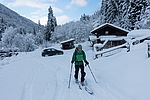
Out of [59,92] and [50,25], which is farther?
[50,25]

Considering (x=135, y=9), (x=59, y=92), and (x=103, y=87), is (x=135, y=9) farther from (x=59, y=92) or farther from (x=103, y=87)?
(x=59, y=92)

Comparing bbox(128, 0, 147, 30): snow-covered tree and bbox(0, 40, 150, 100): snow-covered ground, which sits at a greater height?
bbox(128, 0, 147, 30): snow-covered tree

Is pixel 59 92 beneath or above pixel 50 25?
beneath

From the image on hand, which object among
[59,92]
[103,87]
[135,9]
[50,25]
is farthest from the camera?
[50,25]

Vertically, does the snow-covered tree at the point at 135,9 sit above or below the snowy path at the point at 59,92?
above

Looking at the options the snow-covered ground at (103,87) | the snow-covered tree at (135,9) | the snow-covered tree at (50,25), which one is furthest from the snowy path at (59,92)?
the snow-covered tree at (50,25)

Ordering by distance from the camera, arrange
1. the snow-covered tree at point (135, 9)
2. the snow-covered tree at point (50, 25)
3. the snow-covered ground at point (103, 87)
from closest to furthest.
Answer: the snow-covered ground at point (103, 87)
the snow-covered tree at point (135, 9)
the snow-covered tree at point (50, 25)

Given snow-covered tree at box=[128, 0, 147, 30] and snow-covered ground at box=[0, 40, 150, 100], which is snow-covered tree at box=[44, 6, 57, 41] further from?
snow-covered ground at box=[0, 40, 150, 100]

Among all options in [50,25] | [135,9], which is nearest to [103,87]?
[135,9]

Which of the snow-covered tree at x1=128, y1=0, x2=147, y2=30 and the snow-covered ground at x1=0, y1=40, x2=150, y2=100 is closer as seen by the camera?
the snow-covered ground at x1=0, y1=40, x2=150, y2=100

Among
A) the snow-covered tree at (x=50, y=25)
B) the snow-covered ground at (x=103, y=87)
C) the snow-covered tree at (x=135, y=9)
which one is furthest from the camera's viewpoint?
the snow-covered tree at (x=50, y=25)

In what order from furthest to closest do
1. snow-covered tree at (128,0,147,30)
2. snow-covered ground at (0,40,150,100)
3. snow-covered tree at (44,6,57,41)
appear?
snow-covered tree at (44,6,57,41), snow-covered tree at (128,0,147,30), snow-covered ground at (0,40,150,100)

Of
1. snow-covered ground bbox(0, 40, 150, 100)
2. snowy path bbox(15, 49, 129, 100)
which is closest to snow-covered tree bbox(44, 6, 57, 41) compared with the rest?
snow-covered ground bbox(0, 40, 150, 100)

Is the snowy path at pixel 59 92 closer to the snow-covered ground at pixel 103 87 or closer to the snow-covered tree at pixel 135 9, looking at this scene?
the snow-covered ground at pixel 103 87
